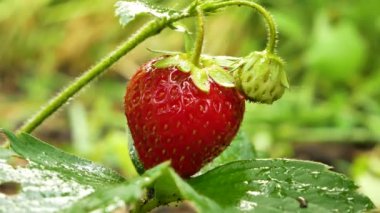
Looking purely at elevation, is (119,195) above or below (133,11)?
below

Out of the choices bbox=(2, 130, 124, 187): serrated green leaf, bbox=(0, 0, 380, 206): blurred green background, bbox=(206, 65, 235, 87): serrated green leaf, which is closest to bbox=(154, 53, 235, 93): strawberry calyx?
bbox=(206, 65, 235, 87): serrated green leaf

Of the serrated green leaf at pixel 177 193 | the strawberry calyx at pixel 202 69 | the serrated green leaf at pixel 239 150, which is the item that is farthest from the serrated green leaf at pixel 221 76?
the serrated green leaf at pixel 239 150

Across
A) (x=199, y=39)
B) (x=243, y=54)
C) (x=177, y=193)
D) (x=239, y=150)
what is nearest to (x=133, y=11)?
(x=199, y=39)

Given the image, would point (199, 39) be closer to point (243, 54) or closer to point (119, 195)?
point (119, 195)

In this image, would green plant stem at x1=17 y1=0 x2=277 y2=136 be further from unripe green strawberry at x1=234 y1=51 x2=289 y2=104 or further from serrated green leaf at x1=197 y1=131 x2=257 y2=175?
serrated green leaf at x1=197 y1=131 x2=257 y2=175

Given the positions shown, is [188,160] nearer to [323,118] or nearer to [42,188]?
[42,188]

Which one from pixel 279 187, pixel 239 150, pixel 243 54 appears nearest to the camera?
pixel 279 187
